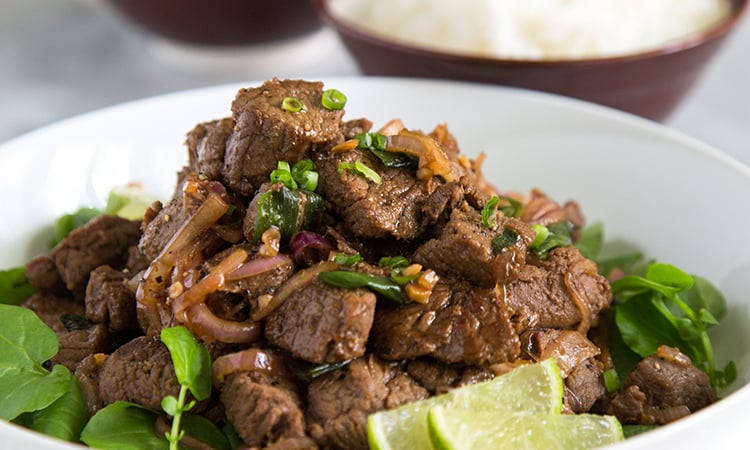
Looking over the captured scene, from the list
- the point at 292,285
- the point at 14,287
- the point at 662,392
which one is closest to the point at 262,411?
the point at 292,285

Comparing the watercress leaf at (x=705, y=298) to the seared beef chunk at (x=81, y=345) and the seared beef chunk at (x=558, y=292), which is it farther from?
the seared beef chunk at (x=81, y=345)

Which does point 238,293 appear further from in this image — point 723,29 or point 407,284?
point 723,29

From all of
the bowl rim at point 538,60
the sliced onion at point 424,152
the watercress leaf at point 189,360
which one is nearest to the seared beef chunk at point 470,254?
Result: the sliced onion at point 424,152

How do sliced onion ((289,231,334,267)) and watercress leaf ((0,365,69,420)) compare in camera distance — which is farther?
sliced onion ((289,231,334,267))

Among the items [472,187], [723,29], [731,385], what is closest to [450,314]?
[472,187]

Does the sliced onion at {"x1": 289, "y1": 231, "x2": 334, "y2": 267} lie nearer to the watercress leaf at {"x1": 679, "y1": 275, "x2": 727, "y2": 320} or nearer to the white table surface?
the watercress leaf at {"x1": 679, "y1": 275, "x2": 727, "y2": 320}

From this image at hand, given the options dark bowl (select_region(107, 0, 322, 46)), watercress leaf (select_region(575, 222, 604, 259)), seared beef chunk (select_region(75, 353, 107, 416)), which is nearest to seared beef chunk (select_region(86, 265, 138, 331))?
seared beef chunk (select_region(75, 353, 107, 416))
